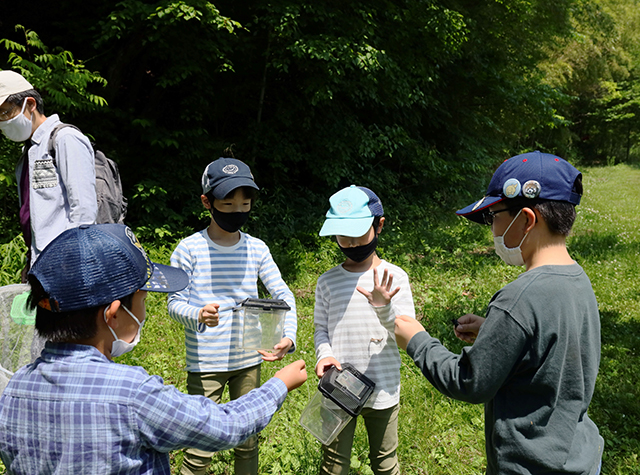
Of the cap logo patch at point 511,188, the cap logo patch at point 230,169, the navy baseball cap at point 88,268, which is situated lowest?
the cap logo patch at point 230,169

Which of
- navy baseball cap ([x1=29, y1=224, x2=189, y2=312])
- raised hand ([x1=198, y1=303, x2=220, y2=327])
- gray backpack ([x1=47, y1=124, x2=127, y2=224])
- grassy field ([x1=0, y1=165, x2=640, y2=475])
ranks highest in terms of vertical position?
navy baseball cap ([x1=29, y1=224, x2=189, y2=312])

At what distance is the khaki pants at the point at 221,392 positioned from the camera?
93.0 inches

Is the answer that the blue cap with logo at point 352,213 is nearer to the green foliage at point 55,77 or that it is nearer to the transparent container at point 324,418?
the transparent container at point 324,418

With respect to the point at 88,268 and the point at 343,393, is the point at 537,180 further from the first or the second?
the point at 88,268

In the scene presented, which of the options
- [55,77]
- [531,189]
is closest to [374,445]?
[531,189]

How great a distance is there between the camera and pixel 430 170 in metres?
12.0

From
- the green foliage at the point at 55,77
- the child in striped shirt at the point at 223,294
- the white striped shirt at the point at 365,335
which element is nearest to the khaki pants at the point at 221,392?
the child in striped shirt at the point at 223,294

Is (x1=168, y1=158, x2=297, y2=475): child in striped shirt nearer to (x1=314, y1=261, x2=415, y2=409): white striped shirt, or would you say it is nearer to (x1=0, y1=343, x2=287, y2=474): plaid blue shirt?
(x1=314, y1=261, x2=415, y2=409): white striped shirt

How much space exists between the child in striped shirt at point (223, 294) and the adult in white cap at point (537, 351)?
1.15 m

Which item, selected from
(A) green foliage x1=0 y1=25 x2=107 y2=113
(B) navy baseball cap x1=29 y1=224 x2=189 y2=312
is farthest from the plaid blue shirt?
(A) green foliage x1=0 y1=25 x2=107 y2=113

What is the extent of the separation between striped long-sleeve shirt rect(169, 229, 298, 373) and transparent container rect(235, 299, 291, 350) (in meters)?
0.08

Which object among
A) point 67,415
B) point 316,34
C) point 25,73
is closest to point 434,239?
point 316,34

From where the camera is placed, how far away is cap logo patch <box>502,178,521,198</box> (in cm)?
156

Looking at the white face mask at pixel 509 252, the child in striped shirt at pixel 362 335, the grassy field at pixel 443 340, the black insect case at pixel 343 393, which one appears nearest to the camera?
the white face mask at pixel 509 252
